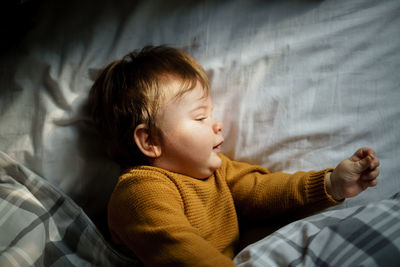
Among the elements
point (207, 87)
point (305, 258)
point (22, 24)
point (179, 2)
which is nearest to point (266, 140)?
point (207, 87)

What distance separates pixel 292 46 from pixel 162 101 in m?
0.38

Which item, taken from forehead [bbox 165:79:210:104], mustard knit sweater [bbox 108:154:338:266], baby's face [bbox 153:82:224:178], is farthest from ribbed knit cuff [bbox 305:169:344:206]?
forehead [bbox 165:79:210:104]

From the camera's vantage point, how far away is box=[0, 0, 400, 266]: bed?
83cm

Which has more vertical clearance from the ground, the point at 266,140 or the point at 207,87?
the point at 207,87

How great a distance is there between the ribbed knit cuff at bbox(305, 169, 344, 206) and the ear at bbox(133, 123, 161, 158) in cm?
35

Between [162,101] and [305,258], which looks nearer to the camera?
[305,258]

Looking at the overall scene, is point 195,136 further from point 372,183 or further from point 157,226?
point 372,183

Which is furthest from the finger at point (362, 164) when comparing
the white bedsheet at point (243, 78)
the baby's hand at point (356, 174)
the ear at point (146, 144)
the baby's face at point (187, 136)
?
the ear at point (146, 144)

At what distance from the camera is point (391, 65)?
862mm

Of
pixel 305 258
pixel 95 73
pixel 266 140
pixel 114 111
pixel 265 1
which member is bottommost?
pixel 305 258

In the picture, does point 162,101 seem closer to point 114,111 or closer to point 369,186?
point 114,111

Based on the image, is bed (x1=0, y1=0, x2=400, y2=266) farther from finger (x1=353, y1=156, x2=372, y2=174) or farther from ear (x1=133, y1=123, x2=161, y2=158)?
ear (x1=133, y1=123, x2=161, y2=158)

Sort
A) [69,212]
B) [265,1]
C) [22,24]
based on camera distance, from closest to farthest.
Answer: [69,212]
[265,1]
[22,24]

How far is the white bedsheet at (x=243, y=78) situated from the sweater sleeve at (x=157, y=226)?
0.22m
